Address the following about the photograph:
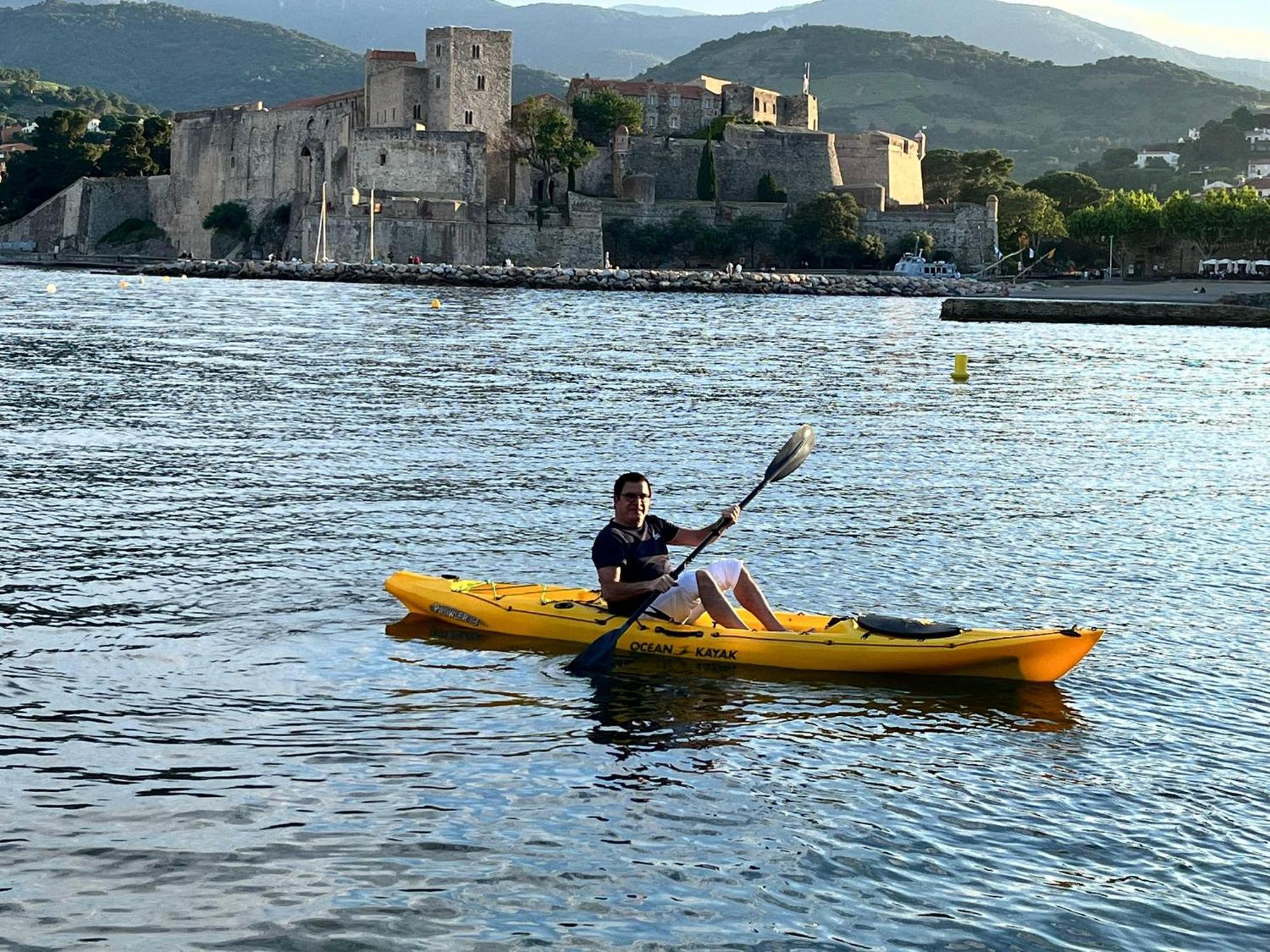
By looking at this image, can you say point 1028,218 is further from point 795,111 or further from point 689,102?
point 689,102

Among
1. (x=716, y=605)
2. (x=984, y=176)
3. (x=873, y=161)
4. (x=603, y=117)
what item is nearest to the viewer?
(x=716, y=605)

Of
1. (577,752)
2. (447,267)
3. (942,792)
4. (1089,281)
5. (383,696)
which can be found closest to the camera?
Result: (942,792)

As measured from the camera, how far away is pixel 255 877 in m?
5.31

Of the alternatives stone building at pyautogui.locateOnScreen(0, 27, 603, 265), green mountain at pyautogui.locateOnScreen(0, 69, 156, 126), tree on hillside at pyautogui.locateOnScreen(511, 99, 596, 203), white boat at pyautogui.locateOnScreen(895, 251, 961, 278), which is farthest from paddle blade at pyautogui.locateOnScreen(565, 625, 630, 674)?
green mountain at pyautogui.locateOnScreen(0, 69, 156, 126)

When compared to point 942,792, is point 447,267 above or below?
above

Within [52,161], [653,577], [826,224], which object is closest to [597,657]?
[653,577]

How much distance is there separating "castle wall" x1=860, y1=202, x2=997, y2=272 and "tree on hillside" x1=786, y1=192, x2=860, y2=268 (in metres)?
2.50

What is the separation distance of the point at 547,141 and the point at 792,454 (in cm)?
6805

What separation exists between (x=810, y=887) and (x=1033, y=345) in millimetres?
35362

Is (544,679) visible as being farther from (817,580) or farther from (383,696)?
(817,580)

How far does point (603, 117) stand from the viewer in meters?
81.0

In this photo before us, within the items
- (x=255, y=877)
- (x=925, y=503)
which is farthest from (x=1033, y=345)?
(x=255, y=877)

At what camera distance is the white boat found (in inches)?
3066

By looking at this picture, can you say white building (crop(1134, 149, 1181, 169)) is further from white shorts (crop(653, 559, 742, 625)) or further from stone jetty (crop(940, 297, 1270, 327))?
white shorts (crop(653, 559, 742, 625))
